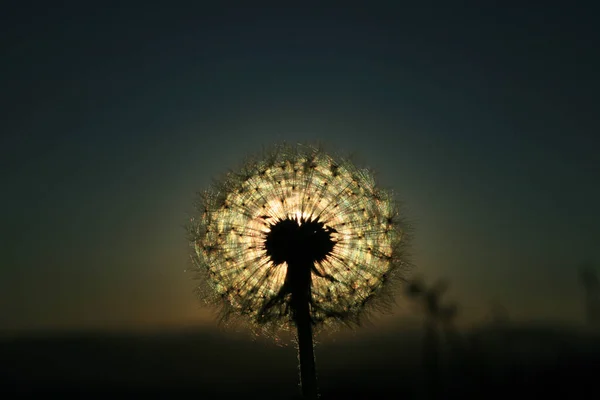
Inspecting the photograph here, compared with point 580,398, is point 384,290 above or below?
above

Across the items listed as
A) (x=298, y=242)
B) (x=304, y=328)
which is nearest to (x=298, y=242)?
(x=298, y=242)

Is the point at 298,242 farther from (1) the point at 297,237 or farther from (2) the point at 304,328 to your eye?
(2) the point at 304,328

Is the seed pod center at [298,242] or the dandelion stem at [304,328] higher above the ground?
the seed pod center at [298,242]

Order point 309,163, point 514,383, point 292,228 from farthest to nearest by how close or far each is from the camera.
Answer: point 309,163
point 292,228
point 514,383

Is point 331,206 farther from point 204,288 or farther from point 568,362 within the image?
point 568,362

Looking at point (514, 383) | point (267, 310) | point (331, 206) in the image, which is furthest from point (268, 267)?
point (514, 383)

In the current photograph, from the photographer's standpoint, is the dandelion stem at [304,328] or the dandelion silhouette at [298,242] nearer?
the dandelion stem at [304,328]
